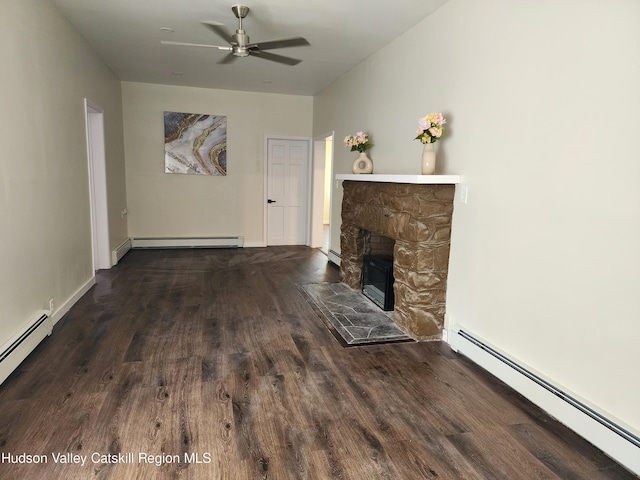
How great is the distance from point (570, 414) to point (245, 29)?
13.1 ft

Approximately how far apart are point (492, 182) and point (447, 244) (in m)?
0.66

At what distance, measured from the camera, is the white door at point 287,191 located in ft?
23.8

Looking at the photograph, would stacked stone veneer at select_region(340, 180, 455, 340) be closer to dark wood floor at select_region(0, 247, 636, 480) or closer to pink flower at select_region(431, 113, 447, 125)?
dark wood floor at select_region(0, 247, 636, 480)

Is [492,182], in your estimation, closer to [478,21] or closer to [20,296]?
[478,21]

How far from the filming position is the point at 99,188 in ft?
17.1

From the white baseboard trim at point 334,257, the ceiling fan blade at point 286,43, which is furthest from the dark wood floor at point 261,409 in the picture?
the ceiling fan blade at point 286,43

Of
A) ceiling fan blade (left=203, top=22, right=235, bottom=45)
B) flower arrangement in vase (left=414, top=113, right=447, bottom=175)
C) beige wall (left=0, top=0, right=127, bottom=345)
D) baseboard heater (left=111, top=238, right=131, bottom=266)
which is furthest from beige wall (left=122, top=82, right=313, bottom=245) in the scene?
flower arrangement in vase (left=414, top=113, right=447, bottom=175)

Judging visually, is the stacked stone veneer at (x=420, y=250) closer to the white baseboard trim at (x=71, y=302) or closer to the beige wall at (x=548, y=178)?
the beige wall at (x=548, y=178)

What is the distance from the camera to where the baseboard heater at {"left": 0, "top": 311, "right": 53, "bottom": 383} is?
2.50 meters

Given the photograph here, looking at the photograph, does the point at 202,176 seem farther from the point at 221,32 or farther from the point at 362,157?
the point at 362,157

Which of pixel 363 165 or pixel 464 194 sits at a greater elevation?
pixel 363 165

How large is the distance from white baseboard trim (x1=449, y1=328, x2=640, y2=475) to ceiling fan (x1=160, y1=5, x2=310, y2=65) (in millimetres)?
3066

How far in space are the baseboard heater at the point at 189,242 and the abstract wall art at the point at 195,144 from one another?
3.66 feet

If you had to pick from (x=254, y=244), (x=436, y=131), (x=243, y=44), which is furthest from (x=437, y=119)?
(x=254, y=244)
